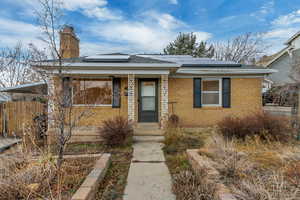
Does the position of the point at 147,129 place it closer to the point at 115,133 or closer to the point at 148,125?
the point at 148,125

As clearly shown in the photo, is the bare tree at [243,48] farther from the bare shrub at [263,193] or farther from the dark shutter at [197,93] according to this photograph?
the bare shrub at [263,193]

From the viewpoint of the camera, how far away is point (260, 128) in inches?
217

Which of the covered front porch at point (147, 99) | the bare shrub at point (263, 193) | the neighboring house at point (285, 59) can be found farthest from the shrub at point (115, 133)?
the neighboring house at point (285, 59)

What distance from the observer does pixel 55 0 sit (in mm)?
3367

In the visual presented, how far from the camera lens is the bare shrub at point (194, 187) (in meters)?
2.63

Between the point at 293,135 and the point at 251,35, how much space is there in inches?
913

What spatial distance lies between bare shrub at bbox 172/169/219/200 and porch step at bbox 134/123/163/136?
3.70 m

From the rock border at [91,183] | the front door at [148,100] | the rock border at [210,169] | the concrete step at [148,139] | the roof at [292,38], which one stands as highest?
the roof at [292,38]

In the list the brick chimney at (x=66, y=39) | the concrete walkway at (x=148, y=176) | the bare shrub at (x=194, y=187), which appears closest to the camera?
the bare shrub at (x=194, y=187)

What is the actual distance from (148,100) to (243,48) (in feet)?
74.7

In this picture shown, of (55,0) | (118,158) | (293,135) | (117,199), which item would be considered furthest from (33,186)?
(293,135)

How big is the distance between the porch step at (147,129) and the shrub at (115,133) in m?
1.33

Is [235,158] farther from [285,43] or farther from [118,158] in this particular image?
[285,43]

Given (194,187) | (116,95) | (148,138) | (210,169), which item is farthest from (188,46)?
(194,187)
